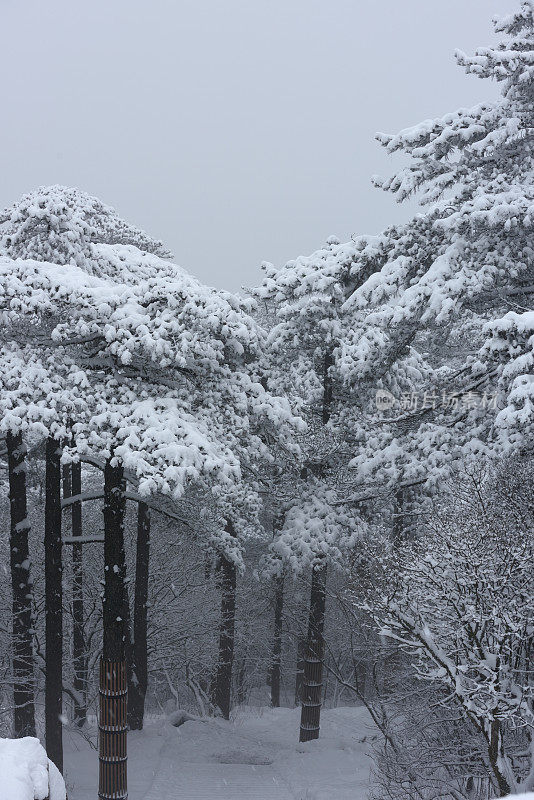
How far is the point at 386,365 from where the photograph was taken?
12094 mm

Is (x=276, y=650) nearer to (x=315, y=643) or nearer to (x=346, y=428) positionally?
(x=315, y=643)

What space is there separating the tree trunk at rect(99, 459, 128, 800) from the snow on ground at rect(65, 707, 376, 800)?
1.56 metres

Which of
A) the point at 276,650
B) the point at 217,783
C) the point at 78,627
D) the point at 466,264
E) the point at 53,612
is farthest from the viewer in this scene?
the point at 276,650

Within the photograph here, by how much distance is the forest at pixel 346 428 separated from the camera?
7582mm

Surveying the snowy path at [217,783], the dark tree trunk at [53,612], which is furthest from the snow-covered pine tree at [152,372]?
the snowy path at [217,783]

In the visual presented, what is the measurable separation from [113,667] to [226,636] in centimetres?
916

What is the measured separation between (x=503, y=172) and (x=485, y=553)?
6.09m

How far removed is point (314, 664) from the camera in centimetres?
1560

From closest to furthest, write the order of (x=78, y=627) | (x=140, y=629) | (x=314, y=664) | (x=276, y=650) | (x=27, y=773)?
(x=27, y=773), (x=314, y=664), (x=140, y=629), (x=78, y=627), (x=276, y=650)

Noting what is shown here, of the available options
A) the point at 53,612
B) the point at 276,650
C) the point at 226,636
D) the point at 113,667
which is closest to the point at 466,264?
the point at 113,667

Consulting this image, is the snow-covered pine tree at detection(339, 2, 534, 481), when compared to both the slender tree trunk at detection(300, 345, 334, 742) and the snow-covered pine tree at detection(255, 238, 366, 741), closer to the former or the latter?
the snow-covered pine tree at detection(255, 238, 366, 741)

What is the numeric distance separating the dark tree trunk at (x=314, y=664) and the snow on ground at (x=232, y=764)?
37cm

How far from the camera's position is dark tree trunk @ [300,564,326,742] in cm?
1527

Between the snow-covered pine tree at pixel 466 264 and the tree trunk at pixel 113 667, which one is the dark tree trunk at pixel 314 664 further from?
the tree trunk at pixel 113 667
